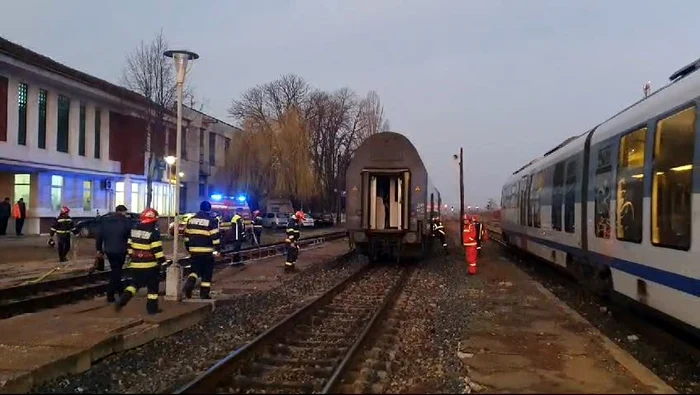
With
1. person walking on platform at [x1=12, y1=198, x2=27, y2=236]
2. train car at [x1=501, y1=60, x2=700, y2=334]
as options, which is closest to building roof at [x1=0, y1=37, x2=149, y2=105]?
person walking on platform at [x1=12, y1=198, x2=27, y2=236]

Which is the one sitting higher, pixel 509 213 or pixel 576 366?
pixel 509 213

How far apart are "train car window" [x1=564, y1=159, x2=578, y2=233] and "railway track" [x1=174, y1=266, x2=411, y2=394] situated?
377 centimetres

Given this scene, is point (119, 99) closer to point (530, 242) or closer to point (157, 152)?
point (157, 152)

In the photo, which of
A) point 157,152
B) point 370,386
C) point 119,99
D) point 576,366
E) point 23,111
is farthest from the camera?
point 157,152

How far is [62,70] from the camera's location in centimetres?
3338

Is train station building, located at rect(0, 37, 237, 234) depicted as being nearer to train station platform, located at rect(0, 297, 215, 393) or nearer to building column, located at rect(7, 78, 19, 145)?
building column, located at rect(7, 78, 19, 145)

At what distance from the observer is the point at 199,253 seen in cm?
1198

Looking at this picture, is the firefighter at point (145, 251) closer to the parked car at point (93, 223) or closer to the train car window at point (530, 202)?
the parked car at point (93, 223)

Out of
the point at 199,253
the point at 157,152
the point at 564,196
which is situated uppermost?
the point at 157,152

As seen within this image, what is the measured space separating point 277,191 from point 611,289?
125 ft

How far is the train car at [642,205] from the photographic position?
7242 mm

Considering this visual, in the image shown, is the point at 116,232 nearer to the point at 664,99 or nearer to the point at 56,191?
the point at 664,99

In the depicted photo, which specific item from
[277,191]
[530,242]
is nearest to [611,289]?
[530,242]

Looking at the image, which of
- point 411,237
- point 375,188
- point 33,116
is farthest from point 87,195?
point 411,237
